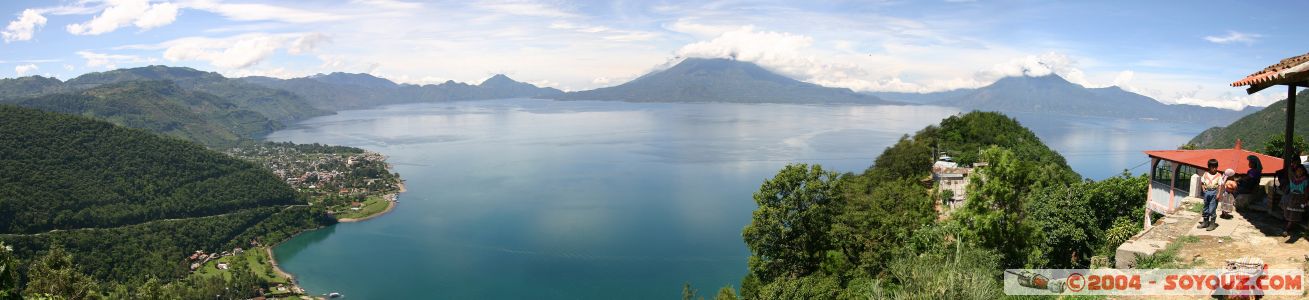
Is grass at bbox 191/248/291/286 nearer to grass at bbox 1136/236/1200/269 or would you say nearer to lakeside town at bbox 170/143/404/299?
lakeside town at bbox 170/143/404/299

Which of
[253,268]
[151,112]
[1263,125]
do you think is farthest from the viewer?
[151,112]

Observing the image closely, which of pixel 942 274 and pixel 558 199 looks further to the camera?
pixel 558 199

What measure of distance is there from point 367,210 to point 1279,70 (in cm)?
6061

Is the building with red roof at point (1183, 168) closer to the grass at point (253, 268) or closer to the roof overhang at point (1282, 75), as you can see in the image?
the roof overhang at point (1282, 75)

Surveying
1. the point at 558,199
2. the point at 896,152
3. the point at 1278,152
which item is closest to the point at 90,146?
the point at 558,199

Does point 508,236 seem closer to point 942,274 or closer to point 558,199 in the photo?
point 558,199

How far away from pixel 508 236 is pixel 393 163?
163 feet

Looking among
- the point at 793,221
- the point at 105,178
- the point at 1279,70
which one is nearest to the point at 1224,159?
the point at 1279,70

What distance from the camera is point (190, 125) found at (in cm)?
13188

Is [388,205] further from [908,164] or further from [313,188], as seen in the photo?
[908,164]

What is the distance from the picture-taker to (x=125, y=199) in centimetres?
5231

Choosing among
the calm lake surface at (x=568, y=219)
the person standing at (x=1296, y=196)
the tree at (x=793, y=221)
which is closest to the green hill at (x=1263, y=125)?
the calm lake surface at (x=568, y=219)

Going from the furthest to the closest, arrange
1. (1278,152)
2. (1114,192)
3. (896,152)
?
(896,152), (1278,152), (1114,192)

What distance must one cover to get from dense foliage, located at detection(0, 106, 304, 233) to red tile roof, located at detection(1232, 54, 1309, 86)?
58563 mm
